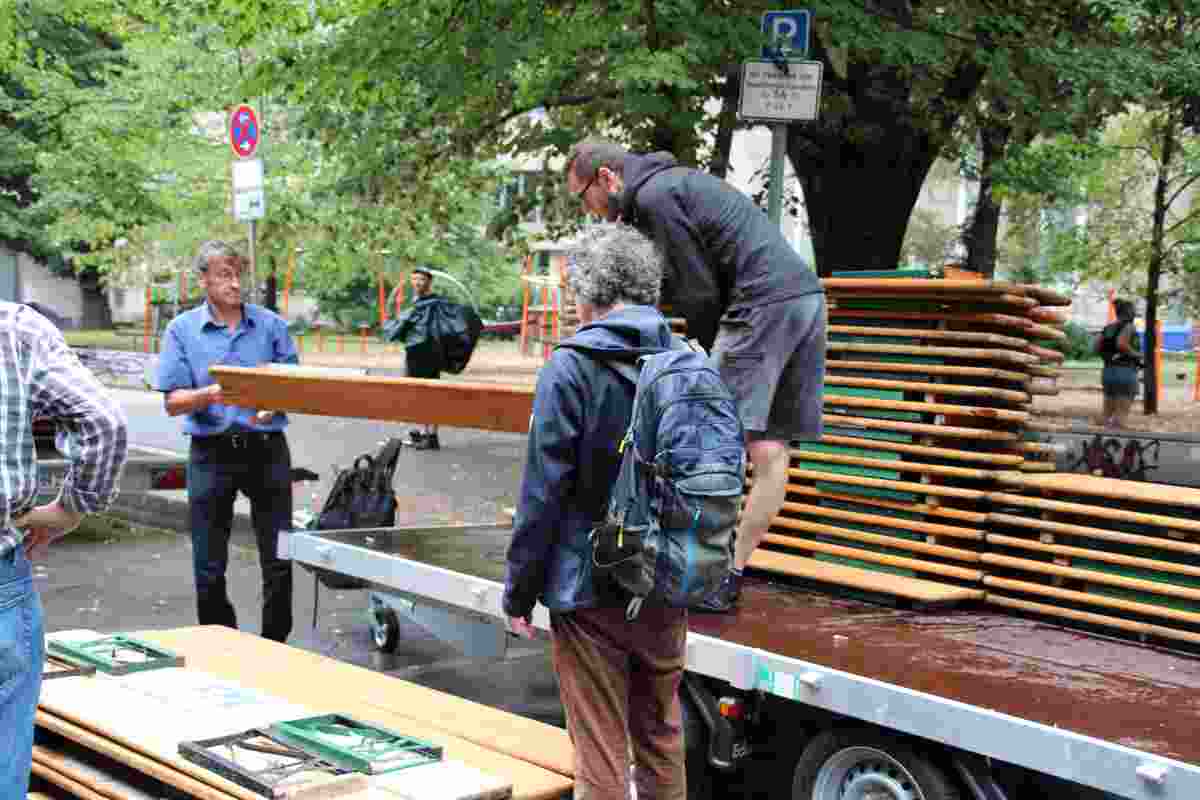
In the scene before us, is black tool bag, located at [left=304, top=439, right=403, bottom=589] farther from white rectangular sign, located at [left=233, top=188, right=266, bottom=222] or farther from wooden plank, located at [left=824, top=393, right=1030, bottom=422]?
white rectangular sign, located at [left=233, top=188, right=266, bottom=222]

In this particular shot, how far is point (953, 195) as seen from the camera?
79.7m

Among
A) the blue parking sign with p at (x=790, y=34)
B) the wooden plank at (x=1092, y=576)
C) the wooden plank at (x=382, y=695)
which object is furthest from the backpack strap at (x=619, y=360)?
the blue parking sign with p at (x=790, y=34)

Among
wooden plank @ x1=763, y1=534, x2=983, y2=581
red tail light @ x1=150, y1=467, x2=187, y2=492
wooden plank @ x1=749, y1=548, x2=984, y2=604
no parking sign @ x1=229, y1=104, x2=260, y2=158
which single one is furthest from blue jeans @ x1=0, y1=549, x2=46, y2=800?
no parking sign @ x1=229, y1=104, x2=260, y2=158

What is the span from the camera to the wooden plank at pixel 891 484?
5.66m

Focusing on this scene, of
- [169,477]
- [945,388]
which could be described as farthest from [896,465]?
[169,477]

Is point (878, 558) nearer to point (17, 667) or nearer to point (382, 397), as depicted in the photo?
point (382, 397)

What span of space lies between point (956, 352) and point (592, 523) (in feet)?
7.89

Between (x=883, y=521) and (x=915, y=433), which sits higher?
(x=915, y=433)

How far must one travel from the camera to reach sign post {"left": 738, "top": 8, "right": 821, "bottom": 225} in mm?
7906

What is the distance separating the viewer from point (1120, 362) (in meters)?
20.9

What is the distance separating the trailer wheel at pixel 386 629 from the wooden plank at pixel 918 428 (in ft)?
9.21

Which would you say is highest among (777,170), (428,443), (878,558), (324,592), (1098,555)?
(777,170)

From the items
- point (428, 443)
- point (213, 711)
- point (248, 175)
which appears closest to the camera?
point (213, 711)

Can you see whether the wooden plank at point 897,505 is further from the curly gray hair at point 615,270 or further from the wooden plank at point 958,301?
the curly gray hair at point 615,270
